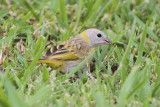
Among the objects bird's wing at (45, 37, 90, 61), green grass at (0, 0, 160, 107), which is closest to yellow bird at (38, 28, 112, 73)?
bird's wing at (45, 37, 90, 61)

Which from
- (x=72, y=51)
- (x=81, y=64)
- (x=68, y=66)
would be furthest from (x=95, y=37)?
(x=81, y=64)

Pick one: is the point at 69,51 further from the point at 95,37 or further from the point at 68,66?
the point at 95,37

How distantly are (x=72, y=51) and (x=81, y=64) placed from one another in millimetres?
778

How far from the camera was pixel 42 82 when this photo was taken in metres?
3.62

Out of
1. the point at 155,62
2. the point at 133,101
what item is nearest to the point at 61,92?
the point at 133,101

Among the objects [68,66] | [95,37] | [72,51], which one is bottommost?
[68,66]

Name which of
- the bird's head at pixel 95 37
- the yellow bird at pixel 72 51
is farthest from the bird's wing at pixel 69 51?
the bird's head at pixel 95 37

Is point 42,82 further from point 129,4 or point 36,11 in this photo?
point 129,4

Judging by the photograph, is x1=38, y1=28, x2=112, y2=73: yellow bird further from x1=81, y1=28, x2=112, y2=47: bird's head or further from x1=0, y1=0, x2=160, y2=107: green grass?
x1=0, y1=0, x2=160, y2=107: green grass

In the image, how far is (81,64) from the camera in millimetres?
3754

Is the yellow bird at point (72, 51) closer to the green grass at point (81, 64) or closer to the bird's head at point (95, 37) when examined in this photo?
the bird's head at point (95, 37)

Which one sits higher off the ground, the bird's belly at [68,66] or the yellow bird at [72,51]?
the yellow bird at [72,51]

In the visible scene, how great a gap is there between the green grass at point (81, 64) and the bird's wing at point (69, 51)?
186 mm

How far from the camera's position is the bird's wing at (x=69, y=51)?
4.29 metres
